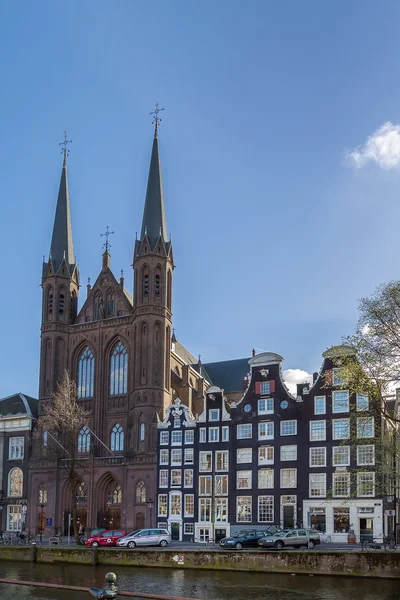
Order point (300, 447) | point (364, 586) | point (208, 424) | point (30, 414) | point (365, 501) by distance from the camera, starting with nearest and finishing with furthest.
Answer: point (364, 586)
point (365, 501)
point (300, 447)
point (208, 424)
point (30, 414)

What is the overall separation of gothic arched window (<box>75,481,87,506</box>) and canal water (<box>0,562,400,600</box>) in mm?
40475

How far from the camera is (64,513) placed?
8944cm

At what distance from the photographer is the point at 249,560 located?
150 ft

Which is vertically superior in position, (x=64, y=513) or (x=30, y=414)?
(x=30, y=414)

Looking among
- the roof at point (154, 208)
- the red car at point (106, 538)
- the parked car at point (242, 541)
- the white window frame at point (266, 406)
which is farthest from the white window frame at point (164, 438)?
the roof at point (154, 208)

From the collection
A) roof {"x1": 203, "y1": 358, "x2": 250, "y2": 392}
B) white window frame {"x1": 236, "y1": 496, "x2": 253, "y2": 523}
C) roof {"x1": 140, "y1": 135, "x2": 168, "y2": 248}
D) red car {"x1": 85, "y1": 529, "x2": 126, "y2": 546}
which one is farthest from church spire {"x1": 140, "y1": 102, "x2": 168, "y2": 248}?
red car {"x1": 85, "y1": 529, "x2": 126, "y2": 546}

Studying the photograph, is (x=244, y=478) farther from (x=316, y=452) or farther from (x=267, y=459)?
(x=316, y=452)

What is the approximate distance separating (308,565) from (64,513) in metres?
51.2

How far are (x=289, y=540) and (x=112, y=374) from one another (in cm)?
4101

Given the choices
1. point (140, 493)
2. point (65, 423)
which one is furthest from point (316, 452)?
point (65, 423)

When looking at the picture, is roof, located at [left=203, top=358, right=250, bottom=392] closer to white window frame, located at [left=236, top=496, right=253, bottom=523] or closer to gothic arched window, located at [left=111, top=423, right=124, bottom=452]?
gothic arched window, located at [left=111, top=423, right=124, bottom=452]

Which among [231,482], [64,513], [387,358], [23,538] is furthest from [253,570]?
[64,513]

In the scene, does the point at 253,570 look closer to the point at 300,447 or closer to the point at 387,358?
the point at 387,358

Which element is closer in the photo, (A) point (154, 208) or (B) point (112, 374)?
(B) point (112, 374)
